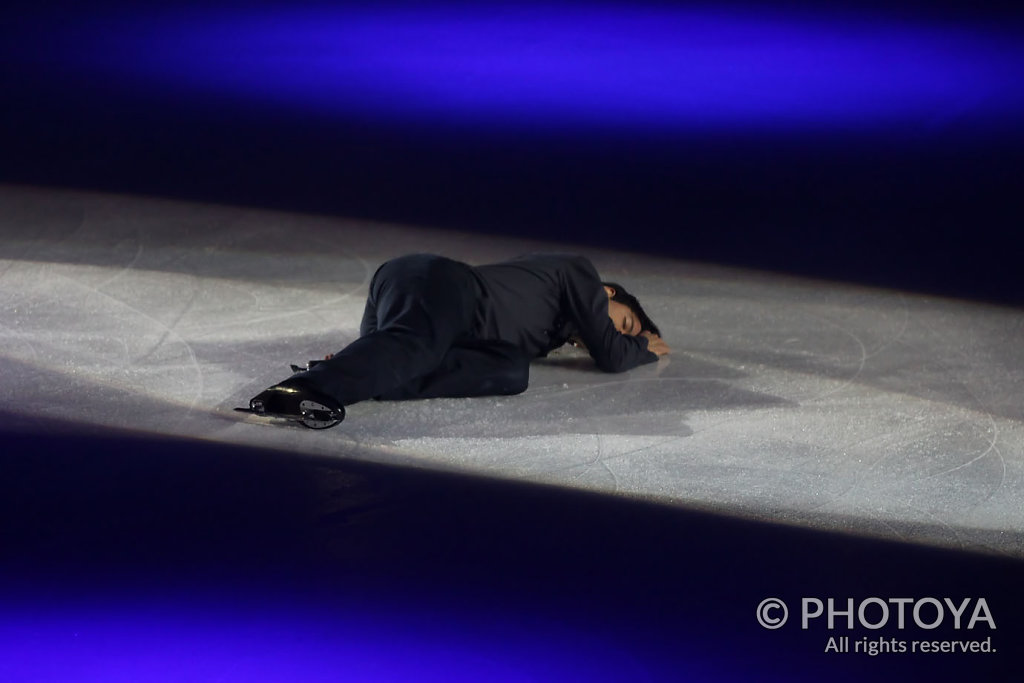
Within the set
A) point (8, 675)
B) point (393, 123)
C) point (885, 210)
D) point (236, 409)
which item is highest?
point (393, 123)

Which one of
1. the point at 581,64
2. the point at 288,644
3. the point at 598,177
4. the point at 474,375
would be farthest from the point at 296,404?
the point at 581,64

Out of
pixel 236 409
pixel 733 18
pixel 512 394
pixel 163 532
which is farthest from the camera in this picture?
pixel 733 18

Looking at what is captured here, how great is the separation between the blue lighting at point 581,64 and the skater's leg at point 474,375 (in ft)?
12.6

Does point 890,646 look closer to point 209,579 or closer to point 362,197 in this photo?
point 209,579

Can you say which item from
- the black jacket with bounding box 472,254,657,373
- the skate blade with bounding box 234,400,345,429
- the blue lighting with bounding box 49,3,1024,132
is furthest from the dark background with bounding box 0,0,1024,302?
the skate blade with bounding box 234,400,345,429

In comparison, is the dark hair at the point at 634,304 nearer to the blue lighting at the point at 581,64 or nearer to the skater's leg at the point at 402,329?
the skater's leg at the point at 402,329

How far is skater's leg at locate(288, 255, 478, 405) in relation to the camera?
156 inches

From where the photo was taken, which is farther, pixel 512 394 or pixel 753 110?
pixel 753 110

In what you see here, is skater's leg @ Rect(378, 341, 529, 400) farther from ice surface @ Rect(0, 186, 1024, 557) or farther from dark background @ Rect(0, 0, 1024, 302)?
dark background @ Rect(0, 0, 1024, 302)

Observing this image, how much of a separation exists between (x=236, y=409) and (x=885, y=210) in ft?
12.9

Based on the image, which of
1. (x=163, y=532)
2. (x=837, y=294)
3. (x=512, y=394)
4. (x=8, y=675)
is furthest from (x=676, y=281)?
(x=8, y=675)

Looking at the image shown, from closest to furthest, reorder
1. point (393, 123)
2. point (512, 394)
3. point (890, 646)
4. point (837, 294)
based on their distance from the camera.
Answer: point (890, 646)
point (512, 394)
point (837, 294)
point (393, 123)

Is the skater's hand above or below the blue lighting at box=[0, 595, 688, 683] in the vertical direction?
above

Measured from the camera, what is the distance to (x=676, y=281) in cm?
571
